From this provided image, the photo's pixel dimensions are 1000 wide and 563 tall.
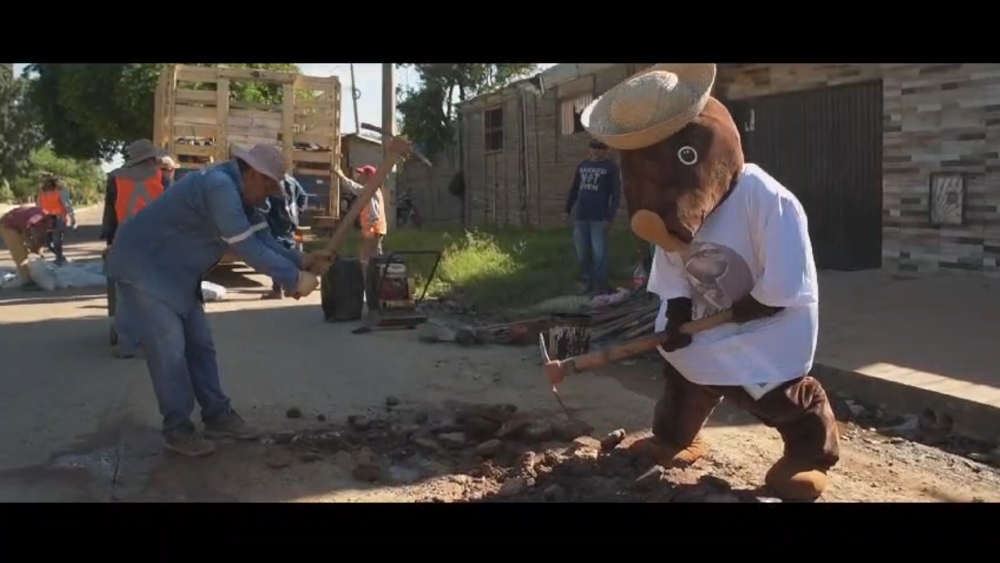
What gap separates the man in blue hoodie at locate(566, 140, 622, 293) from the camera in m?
10.6

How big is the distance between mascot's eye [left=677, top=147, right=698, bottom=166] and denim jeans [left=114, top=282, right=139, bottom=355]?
9.98 feet

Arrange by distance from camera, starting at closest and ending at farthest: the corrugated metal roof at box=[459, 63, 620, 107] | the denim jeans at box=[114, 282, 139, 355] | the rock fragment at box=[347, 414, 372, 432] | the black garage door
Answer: the rock fragment at box=[347, 414, 372, 432]
the denim jeans at box=[114, 282, 139, 355]
the black garage door
the corrugated metal roof at box=[459, 63, 620, 107]

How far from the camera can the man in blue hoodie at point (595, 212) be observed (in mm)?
10625

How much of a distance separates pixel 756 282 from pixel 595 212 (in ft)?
20.8

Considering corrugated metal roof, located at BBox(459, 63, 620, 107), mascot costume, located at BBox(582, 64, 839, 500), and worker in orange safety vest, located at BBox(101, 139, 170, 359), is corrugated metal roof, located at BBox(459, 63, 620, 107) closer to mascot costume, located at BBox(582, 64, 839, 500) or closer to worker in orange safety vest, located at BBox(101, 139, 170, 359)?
worker in orange safety vest, located at BBox(101, 139, 170, 359)

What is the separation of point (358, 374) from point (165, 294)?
7.57 ft

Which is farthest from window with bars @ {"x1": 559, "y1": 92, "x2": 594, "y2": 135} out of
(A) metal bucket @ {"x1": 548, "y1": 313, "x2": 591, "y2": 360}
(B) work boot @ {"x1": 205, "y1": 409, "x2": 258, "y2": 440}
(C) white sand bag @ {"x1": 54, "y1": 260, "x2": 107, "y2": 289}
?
(B) work boot @ {"x1": 205, "y1": 409, "x2": 258, "y2": 440}

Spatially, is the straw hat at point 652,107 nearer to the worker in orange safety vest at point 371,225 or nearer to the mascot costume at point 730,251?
the mascot costume at point 730,251

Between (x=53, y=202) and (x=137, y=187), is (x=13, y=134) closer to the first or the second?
(x=53, y=202)

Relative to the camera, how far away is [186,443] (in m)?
5.22

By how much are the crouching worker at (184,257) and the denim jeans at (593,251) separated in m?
5.55

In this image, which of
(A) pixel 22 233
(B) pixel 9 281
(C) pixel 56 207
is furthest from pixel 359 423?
(C) pixel 56 207
